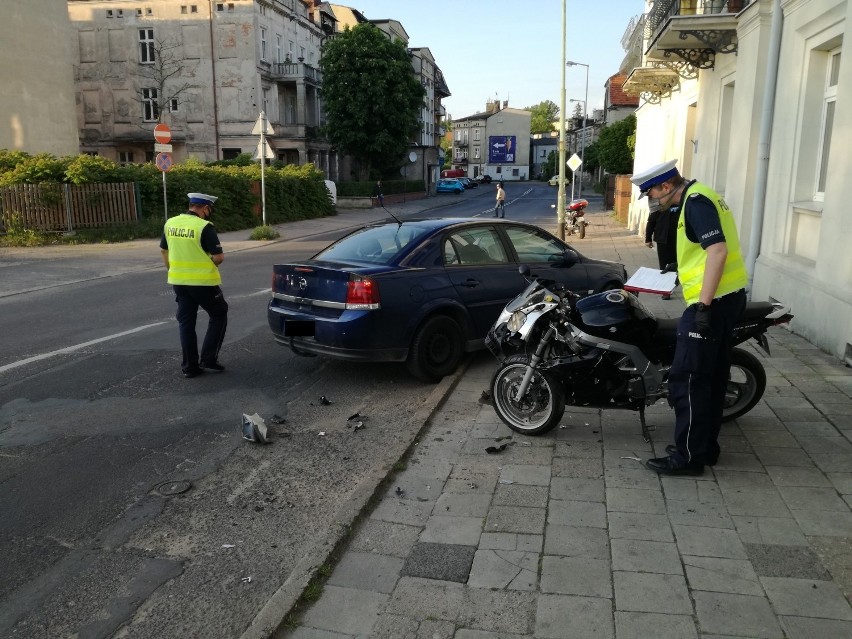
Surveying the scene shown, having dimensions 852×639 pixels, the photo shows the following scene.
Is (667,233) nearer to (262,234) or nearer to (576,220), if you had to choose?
(576,220)

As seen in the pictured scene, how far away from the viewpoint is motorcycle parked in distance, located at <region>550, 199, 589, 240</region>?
931 inches

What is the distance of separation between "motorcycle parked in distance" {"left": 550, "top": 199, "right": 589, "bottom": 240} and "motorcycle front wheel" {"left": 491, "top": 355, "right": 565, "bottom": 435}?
18.9 metres

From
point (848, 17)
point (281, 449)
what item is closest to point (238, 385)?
point (281, 449)

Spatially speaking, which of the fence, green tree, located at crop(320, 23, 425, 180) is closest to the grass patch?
the fence

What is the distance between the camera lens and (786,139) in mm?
9602

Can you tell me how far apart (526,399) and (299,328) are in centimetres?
238

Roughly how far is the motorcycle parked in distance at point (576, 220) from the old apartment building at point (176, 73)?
24555mm

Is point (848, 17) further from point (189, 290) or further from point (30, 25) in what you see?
point (30, 25)

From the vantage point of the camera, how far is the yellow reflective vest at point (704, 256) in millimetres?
4301

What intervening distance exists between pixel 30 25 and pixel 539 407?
3278 cm

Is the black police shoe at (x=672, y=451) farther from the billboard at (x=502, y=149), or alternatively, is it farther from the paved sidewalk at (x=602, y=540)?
the billboard at (x=502, y=149)

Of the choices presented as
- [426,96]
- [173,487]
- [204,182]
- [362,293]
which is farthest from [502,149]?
[173,487]

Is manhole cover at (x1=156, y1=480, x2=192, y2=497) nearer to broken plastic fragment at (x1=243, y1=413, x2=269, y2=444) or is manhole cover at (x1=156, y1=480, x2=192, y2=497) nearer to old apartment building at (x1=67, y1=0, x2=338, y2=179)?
broken plastic fragment at (x1=243, y1=413, x2=269, y2=444)

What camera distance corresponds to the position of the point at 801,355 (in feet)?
24.6
